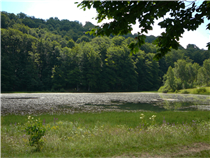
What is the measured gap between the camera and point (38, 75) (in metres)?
85.8

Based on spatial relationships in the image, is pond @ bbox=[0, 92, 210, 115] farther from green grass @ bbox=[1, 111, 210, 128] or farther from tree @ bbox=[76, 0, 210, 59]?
tree @ bbox=[76, 0, 210, 59]

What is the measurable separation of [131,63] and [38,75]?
52.0 metres

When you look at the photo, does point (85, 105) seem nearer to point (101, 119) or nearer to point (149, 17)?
point (101, 119)

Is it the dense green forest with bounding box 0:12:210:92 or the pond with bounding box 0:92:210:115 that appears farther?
the dense green forest with bounding box 0:12:210:92

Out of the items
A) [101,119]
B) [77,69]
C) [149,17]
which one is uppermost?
[77,69]

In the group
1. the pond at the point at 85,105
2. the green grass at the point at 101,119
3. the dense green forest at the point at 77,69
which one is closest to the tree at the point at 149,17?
the green grass at the point at 101,119

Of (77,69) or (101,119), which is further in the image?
(77,69)

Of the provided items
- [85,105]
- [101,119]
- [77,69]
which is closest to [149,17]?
[101,119]

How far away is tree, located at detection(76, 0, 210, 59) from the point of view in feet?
18.2

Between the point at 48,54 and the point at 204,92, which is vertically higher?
the point at 48,54

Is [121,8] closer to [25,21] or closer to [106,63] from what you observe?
[106,63]

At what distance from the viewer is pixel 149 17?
561 cm

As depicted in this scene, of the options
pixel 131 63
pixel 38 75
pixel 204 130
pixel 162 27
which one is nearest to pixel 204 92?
pixel 131 63

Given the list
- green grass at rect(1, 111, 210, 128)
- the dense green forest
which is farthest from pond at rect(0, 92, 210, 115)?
the dense green forest
